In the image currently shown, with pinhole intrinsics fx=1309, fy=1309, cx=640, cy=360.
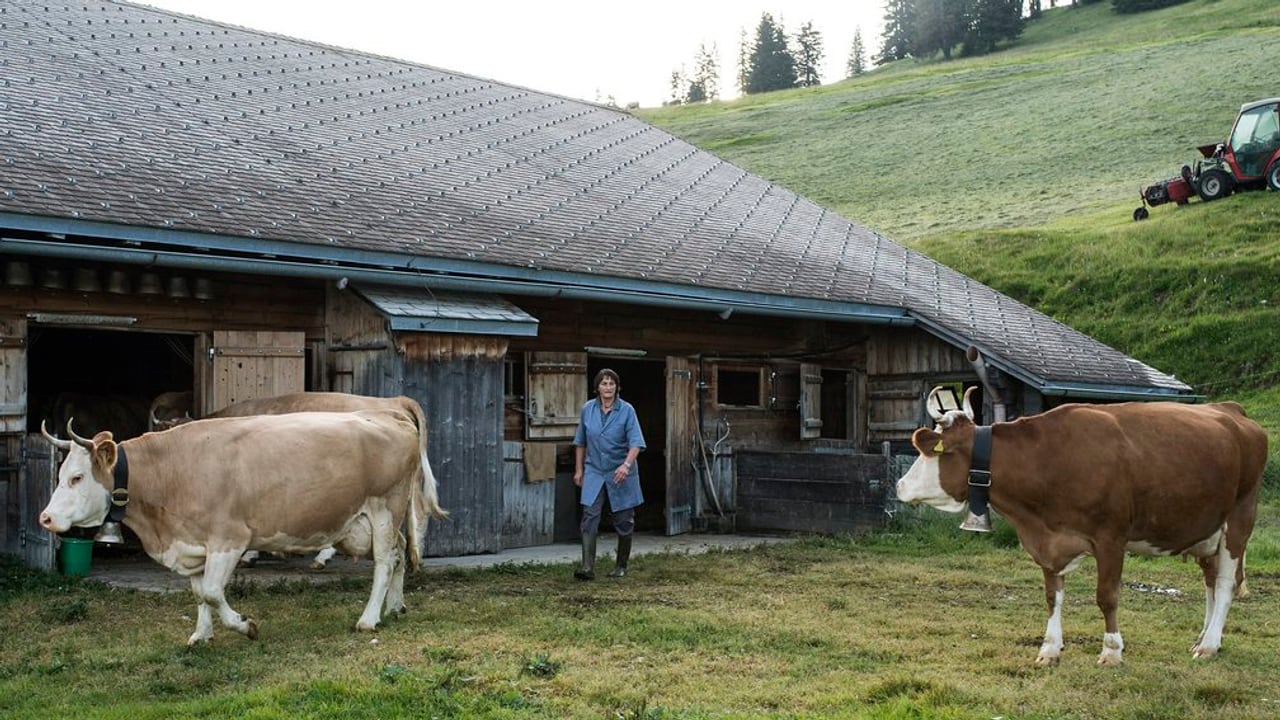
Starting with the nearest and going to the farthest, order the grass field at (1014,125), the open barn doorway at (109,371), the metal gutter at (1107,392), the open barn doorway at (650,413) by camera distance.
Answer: the open barn doorway at (109,371), the metal gutter at (1107,392), the open barn doorway at (650,413), the grass field at (1014,125)

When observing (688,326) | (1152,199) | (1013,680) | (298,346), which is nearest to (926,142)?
(1152,199)

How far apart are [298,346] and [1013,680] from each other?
7.29 m

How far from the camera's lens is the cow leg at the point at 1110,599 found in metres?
7.41

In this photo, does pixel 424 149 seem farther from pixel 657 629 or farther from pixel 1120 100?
pixel 1120 100

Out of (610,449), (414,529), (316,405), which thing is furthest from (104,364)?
(414,529)

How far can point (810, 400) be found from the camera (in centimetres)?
1688

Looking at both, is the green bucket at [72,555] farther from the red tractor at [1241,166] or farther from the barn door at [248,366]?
the red tractor at [1241,166]

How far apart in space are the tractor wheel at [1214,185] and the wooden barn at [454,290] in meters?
14.7

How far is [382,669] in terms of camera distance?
692 centimetres

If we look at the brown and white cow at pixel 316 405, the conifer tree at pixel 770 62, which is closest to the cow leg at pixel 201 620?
the brown and white cow at pixel 316 405

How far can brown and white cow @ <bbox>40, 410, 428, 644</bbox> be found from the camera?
25.9 feet

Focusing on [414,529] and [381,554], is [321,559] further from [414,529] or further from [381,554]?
[381,554]

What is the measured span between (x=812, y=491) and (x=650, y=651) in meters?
7.41

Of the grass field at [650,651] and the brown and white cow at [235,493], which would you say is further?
the brown and white cow at [235,493]
